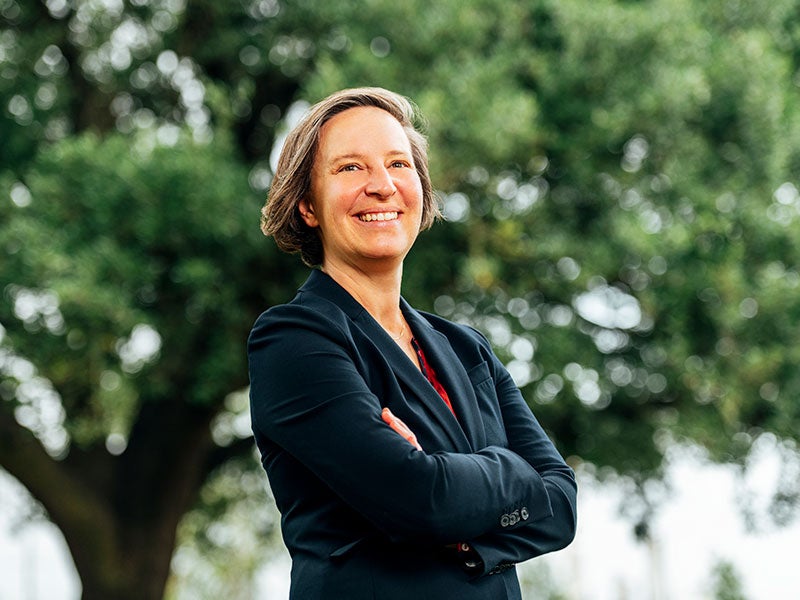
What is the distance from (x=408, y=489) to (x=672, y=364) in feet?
21.5

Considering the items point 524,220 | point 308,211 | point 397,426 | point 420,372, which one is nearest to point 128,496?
point 524,220

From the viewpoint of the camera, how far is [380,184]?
1947mm

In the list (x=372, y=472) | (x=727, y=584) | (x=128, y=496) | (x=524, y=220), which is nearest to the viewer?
(x=372, y=472)

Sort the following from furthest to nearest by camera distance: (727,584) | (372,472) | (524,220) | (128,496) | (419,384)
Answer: (727,584)
(128,496)
(524,220)
(419,384)
(372,472)

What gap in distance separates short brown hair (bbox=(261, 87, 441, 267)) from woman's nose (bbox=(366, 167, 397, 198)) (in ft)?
0.40

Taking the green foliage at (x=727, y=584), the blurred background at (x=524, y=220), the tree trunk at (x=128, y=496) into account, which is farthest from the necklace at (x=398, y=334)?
the green foliage at (x=727, y=584)

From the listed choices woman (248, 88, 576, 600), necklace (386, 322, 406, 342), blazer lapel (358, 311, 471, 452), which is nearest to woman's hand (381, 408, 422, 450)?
woman (248, 88, 576, 600)

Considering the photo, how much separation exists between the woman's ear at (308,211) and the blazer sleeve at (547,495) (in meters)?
0.46

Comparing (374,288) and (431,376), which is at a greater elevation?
(374,288)

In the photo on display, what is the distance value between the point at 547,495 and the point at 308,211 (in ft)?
2.18

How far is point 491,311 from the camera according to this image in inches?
310

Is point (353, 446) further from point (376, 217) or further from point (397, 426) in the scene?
point (376, 217)

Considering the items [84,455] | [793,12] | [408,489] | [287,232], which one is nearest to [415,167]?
[287,232]

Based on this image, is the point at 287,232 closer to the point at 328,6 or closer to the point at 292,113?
the point at 328,6
